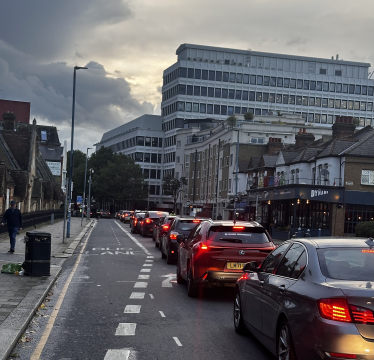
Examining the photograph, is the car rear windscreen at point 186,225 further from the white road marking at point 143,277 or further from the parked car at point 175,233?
the white road marking at point 143,277

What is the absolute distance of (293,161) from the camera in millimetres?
56375

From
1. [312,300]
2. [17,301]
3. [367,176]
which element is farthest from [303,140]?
[312,300]

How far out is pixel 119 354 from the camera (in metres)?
7.47

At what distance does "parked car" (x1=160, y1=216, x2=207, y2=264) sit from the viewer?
66.2 ft

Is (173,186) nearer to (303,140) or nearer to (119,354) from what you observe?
(303,140)

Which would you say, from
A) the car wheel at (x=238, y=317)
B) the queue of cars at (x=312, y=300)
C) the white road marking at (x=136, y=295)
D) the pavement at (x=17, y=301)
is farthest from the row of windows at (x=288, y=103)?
the queue of cars at (x=312, y=300)

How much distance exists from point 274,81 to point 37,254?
99333mm

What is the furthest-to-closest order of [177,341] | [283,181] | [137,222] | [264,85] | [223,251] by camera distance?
1. [264,85]
2. [283,181]
3. [137,222]
4. [223,251]
5. [177,341]

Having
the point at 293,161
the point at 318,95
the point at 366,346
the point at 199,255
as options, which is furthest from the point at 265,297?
the point at 318,95

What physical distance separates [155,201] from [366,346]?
119024 millimetres

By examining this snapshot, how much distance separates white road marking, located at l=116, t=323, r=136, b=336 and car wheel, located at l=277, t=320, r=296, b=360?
2.75m

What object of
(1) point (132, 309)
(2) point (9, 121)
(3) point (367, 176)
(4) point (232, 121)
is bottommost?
(1) point (132, 309)

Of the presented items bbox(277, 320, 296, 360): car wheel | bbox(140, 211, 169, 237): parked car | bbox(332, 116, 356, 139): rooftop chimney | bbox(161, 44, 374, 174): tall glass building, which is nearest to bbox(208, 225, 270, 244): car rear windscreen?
bbox(277, 320, 296, 360): car wheel

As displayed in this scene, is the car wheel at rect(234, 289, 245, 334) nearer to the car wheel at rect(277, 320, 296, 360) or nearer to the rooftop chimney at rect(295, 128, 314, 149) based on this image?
the car wheel at rect(277, 320, 296, 360)
